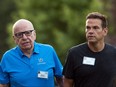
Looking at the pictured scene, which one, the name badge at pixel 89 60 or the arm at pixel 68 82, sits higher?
the name badge at pixel 89 60

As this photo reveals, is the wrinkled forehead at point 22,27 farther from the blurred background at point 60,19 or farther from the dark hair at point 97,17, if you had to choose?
the blurred background at point 60,19

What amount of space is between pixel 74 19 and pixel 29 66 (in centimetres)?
2283

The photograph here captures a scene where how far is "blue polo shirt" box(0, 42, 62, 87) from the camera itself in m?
7.98

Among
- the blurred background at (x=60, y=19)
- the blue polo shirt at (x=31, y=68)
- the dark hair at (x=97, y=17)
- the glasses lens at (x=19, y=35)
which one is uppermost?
the dark hair at (x=97, y=17)

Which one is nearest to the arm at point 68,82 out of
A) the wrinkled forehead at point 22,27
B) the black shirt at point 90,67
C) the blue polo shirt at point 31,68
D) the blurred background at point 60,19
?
the black shirt at point 90,67

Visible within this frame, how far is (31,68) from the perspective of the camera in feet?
26.3

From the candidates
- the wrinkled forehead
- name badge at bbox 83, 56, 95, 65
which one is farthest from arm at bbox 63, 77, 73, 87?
the wrinkled forehead

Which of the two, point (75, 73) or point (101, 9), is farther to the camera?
point (101, 9)

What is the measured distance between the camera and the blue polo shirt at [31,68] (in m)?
7.98

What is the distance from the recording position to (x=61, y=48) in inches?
1201

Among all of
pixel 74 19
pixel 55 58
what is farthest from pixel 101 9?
pixel 55 58

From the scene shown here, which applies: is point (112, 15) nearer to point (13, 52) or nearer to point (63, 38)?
point (63, 38)

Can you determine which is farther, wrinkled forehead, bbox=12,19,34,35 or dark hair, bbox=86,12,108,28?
wrinkled forehead, bbox=12,19,34,35

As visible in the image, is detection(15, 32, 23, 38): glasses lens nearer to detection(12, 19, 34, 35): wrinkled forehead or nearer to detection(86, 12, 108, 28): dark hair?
detection(12, 19, 34, 35): wrinkled forehead
